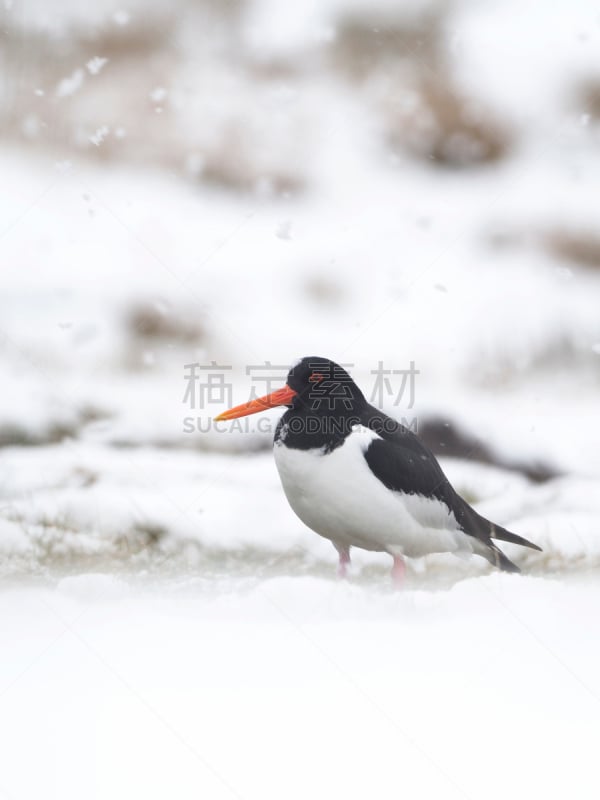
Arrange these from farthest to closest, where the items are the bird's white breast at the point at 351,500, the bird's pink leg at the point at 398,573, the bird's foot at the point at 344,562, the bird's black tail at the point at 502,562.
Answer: the bird's black tail at the point at 502,562
the bird's foot at the point at 344,562
the bird's pink leg at the point at 398,573
the bird's white breast at the point at 351,500

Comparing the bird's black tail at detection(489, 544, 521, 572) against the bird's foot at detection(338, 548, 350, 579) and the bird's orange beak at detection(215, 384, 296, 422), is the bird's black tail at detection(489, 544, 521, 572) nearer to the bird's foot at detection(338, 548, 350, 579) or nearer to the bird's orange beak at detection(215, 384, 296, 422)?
the bird's foot at detection(338, 548, 350, 579)

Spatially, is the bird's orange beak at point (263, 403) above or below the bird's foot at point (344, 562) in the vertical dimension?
above

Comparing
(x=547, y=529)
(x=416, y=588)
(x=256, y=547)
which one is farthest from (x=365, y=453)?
(x=547, y=529)

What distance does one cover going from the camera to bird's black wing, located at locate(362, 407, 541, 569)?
3414mm

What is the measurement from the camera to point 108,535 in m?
4.27

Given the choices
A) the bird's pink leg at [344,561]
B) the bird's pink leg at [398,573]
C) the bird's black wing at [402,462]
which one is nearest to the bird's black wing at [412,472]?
the bird's black wing at [402,462]

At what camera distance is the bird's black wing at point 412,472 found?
11.2ft

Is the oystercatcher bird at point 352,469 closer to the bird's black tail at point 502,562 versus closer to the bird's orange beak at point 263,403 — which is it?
the bird's orange beak at point 263,403

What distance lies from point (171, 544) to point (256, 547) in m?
0.37

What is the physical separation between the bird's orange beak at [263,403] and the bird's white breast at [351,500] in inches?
5.5

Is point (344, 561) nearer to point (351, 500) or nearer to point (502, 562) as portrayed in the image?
point (351, 500)

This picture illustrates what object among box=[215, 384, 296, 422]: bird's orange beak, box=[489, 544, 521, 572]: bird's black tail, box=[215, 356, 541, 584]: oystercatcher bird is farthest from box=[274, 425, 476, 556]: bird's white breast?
box=[489, 544, 521, 572]: bird's black tail

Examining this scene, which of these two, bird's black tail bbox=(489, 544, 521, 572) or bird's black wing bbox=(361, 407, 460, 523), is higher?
bird's black wing bbox=(361, 407, 460, 523)

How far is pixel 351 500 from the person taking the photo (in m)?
3.35
